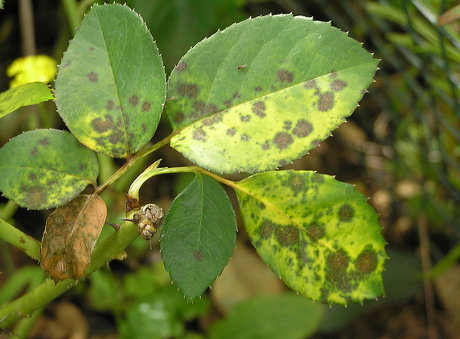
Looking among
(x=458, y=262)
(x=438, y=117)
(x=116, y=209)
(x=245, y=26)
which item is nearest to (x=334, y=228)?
(x=245, y=26)

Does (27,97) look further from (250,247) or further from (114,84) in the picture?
(250,247)

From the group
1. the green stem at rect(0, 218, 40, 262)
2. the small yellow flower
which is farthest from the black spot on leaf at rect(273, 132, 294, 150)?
the small yellow flower

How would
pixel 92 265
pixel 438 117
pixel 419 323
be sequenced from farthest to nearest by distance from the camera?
1. pixel 419 323
2. pixel 438 117
3. pixel 92 265

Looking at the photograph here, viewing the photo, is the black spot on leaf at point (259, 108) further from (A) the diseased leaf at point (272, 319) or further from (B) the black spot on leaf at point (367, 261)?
(A) the diseased leaf at point (272, 319)

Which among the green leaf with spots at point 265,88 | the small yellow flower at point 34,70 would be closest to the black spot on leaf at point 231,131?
the green leaf with spots at point 265,88

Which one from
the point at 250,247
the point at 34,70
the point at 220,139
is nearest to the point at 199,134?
the point at 220,139

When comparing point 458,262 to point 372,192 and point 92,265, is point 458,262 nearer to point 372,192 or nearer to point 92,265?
point 372,192
